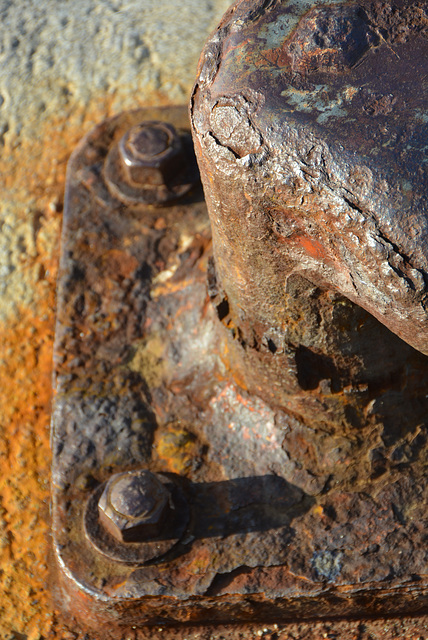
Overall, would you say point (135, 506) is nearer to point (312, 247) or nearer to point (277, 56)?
point (312, 247)

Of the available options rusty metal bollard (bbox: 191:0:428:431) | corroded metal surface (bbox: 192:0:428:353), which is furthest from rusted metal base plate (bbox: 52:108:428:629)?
corroded metal surface (bbox: 192:0:428:353)

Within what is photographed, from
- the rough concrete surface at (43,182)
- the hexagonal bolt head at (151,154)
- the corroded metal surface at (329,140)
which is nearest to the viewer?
the corroded metal surface at (329,140)

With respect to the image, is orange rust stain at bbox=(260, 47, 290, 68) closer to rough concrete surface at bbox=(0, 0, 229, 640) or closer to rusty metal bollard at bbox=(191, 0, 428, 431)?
rusty metal bollard at bbox=(191, 0, 428, 431)

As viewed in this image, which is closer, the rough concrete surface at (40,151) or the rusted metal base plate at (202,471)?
the rusted metal base plate at (202,471)

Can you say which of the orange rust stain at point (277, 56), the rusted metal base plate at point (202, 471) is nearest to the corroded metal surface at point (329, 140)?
the orange rust stain at point (277, 56)

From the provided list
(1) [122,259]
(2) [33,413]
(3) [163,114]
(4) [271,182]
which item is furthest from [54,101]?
(4) [271,182]

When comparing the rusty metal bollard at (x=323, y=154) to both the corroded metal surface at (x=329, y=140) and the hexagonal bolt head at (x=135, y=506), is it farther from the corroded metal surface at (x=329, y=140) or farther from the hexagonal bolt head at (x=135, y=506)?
the hexagonal bolt head at (x=135, y=506)
